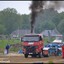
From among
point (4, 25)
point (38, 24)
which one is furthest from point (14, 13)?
point (38, 24)

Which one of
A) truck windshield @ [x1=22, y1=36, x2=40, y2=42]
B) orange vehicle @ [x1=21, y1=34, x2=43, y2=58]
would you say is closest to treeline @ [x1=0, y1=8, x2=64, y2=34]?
orange vehicle @ [x1=21, y1=34, x2=43, y2=58]

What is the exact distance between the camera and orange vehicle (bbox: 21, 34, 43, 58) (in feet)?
108

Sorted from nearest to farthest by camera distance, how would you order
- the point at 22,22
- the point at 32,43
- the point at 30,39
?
the point at 30,39, the point at 32,43, the point at 22,22

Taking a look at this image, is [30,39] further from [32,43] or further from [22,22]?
[22,22]

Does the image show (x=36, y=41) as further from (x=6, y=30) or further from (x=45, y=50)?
(x=6, y=30)

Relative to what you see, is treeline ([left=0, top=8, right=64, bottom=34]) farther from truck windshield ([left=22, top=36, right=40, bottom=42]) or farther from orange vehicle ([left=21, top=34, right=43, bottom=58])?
truck windshield ([left=22, top=36, right=40, bottom=42])

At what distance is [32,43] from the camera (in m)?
33.2

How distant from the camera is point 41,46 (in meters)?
34.0

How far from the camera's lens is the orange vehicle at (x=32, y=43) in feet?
108

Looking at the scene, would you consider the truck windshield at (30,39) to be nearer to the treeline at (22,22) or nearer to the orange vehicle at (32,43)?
the orange vehicle at (32,43)

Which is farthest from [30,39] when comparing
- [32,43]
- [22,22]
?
[22,22]

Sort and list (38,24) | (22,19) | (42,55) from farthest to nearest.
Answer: (22,19) < (38,24) < (42,55)

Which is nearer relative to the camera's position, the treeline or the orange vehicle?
the orange vehicle

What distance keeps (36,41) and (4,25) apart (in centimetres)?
7607
